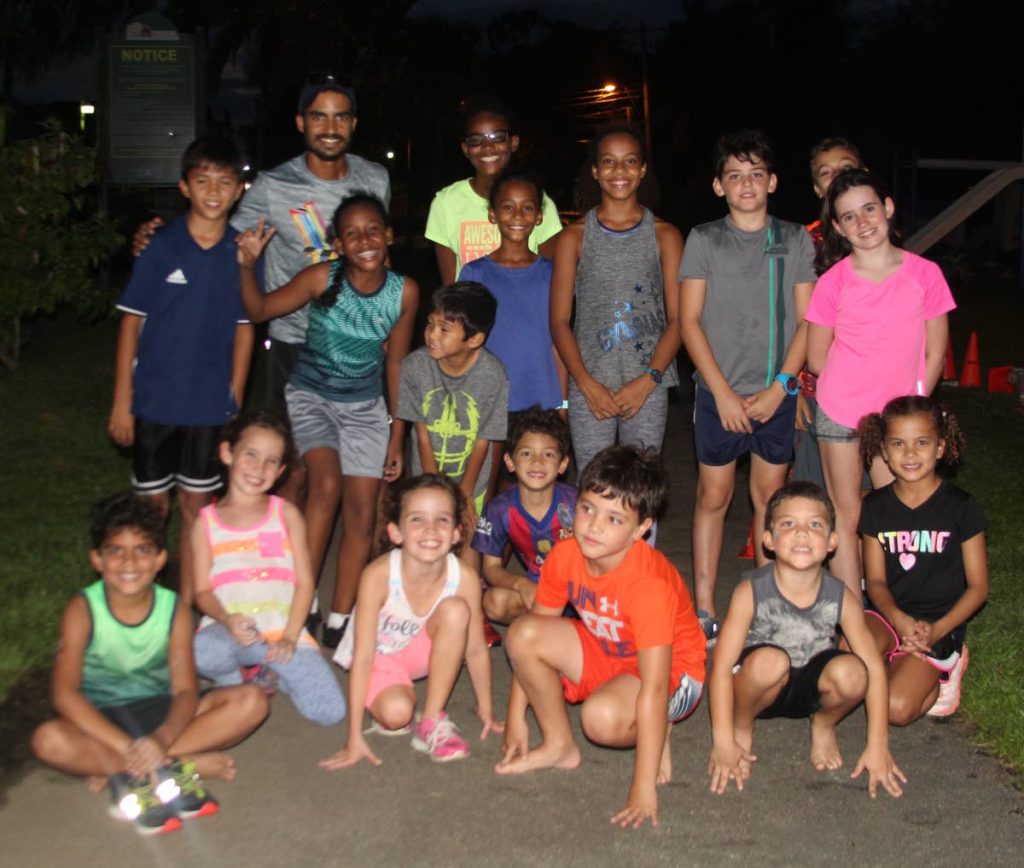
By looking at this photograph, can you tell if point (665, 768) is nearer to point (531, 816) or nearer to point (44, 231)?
point (531, 816)

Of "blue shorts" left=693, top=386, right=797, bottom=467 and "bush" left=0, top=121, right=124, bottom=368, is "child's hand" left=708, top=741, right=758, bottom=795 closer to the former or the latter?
"blue shorts" left=693, top=386, right=797, bottom=467

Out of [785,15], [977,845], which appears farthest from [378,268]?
[785,15]

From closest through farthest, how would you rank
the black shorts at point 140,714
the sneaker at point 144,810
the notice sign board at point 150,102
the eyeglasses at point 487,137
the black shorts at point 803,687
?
the sneaker at point 144,810 → the black shorts at point 140,714 → the black shorts at point 803,687 → the eyeglasses at point 487,137 → the notice sign board at point 150,102

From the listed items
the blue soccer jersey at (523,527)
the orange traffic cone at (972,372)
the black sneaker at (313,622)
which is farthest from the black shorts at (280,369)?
the orange traffic cone at (972,372)

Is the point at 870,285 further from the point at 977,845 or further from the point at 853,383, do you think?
the point at 977,845

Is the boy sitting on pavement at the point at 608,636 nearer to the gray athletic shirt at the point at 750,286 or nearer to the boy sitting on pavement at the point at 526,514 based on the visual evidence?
the boy sitting on pavement at the point at 526,514

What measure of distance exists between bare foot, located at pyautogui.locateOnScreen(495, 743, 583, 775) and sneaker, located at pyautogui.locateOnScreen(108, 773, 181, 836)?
3.66 feet

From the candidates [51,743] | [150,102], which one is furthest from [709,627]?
[150,102]

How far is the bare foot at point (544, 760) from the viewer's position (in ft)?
15.4

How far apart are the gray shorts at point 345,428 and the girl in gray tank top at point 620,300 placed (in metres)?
0.91

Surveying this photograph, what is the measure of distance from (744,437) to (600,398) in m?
0.66

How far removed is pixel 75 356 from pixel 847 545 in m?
10.7

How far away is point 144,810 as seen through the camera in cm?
419

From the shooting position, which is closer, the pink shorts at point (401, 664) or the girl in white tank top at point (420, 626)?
the girl in white tank top at point (420, 626)
